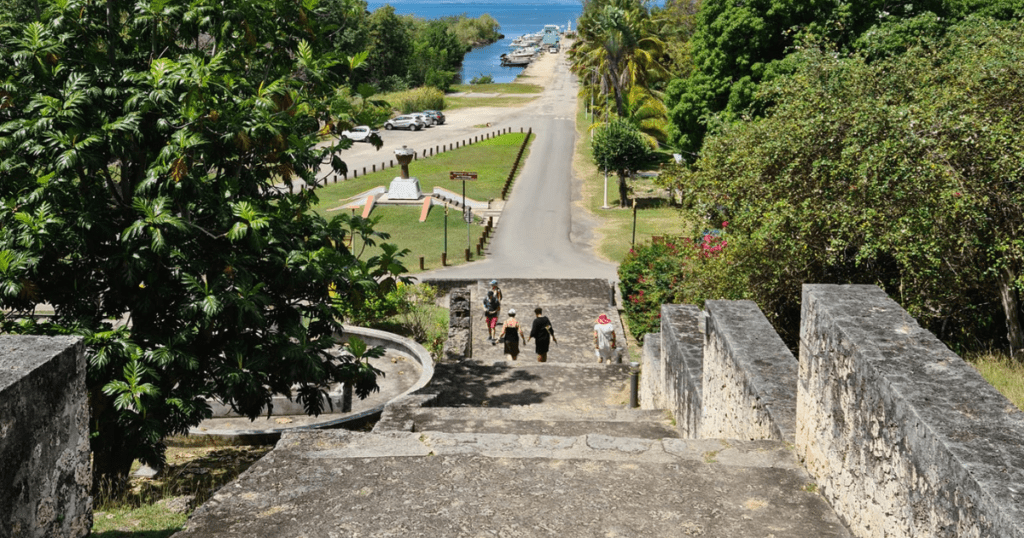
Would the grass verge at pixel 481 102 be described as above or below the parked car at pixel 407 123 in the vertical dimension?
above

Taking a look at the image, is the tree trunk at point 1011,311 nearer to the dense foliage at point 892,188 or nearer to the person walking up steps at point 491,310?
the dense foliage at point 892,188

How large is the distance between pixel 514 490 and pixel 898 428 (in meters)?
1.98

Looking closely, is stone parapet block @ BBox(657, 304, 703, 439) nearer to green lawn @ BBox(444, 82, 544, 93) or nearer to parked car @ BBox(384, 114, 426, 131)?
parked car @ BBox(384, 114, 426, 131)

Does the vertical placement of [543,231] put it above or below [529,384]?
below

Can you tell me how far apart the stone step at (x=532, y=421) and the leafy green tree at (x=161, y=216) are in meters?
1.45

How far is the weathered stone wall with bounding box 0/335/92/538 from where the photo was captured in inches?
130

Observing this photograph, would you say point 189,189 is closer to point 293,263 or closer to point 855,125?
point 293,263

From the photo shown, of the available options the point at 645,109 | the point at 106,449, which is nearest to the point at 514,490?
the point at 106,449

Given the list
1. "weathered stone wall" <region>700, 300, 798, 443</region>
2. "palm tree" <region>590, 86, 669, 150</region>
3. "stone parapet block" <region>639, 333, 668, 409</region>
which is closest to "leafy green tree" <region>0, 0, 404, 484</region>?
"stone parapet block" <region>639, 333, 668, 409</region>

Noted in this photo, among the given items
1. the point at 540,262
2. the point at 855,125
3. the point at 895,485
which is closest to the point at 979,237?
the point at 855,125

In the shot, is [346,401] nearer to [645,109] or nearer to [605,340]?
[605,340]

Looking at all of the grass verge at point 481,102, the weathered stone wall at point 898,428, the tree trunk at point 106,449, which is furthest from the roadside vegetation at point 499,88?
the weathered stone wall at point 898,428

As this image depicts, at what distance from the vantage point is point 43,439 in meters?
3.48

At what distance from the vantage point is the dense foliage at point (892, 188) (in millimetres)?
9492
